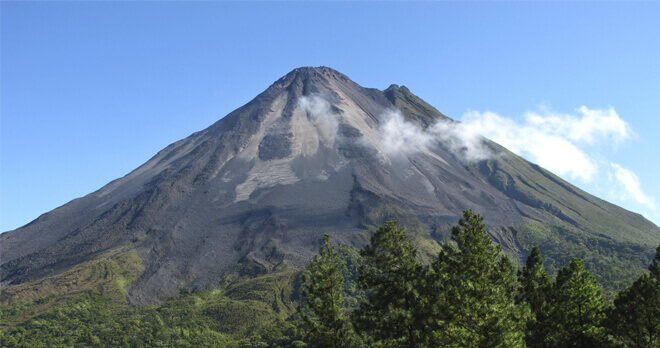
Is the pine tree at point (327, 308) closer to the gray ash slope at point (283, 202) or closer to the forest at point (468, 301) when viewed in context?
the forest at point (468, 301)

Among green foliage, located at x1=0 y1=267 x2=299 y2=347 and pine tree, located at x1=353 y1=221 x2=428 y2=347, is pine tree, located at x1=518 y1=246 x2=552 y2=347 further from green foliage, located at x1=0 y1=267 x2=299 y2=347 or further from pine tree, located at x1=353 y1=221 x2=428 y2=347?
green foliage, located at x1=0 y1=267 x2=299 y2=347

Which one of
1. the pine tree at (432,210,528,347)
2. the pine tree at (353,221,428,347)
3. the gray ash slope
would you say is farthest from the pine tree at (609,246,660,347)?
the gray ash slope

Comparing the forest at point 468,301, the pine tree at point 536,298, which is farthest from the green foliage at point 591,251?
the forest at point 468,301

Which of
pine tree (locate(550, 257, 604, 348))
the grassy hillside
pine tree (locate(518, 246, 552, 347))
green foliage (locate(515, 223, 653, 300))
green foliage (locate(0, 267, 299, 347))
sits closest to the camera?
pine tree (locate(550, 257, 604, 348))

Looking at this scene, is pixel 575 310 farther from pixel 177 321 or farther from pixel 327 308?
pixel 177 321

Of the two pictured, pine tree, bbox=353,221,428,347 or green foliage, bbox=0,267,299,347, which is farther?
green foliage, bbox=0,267,299,347

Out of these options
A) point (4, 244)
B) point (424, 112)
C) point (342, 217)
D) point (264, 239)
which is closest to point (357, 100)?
point (424, 112)

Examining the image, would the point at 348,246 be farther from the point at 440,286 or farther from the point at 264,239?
the point at 440,286
